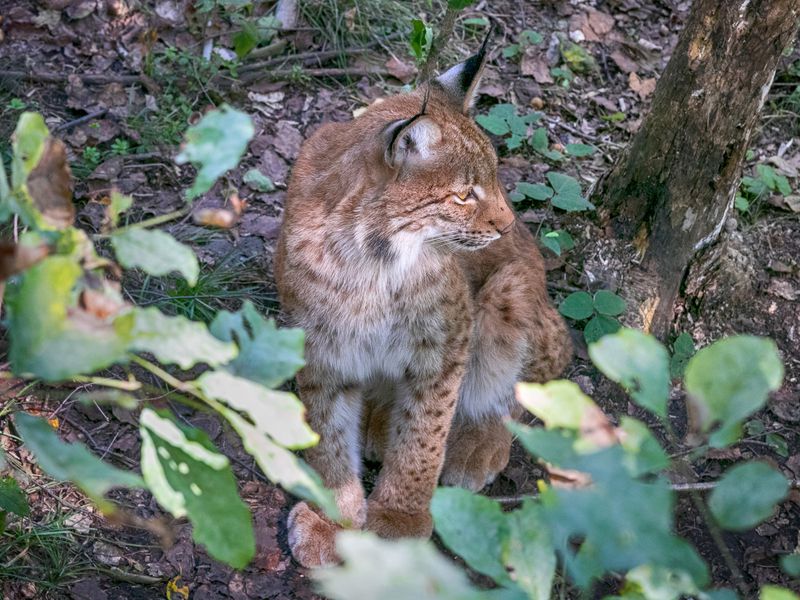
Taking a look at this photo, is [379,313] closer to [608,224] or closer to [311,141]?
[311,141]

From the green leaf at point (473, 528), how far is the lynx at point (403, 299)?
188cm

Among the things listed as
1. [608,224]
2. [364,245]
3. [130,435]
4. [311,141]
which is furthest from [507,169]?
[130,435]

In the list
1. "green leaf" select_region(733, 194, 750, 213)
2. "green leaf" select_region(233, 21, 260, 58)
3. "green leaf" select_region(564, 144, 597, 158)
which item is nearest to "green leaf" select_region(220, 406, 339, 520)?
"green leaf" select_region(233, 21, 260, 58)

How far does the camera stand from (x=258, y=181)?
536cm

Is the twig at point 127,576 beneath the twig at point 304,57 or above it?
beneath

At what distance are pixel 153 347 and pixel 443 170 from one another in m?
2.27

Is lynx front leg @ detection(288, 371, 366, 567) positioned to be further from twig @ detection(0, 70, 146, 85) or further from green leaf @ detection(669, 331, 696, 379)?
twig @ detection(0, 70, 146, 85)

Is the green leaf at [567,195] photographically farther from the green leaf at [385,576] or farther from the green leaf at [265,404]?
the green leaf at [385,576]

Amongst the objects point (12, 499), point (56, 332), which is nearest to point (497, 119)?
point (12, 499)

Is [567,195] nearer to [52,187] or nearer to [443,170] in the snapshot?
[443,170]

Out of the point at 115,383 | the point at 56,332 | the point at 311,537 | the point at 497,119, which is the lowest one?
the point at 311,537

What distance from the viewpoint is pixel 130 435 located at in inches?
155

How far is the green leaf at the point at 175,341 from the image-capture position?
1.25m

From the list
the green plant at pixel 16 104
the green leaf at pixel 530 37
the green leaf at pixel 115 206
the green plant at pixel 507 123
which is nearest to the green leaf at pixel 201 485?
the green leaf at pixel 115 206
